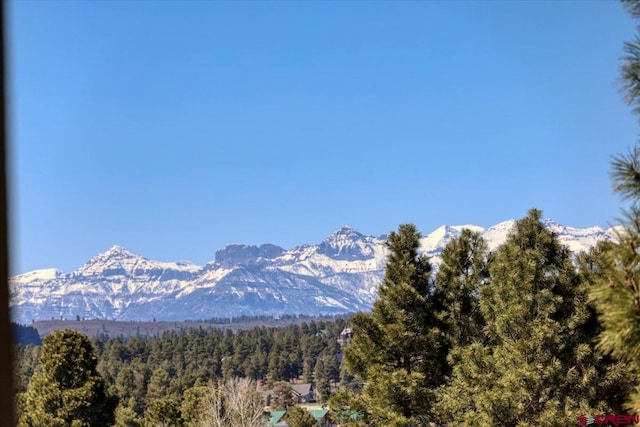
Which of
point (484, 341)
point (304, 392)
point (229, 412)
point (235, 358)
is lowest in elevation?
point (304, 392)

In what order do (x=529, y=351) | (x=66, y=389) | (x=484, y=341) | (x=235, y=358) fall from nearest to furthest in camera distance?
(x=529, y=351), (x=484, y=341), (x=66, y=389), (x=235, y=358)

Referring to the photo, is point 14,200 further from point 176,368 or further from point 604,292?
point 176,368

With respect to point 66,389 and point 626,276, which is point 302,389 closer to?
point 66,389

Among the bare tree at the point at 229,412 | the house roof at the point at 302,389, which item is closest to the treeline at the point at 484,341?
the bare tree at the point at 229,412

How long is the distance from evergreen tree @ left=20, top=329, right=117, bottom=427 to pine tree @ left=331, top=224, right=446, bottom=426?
20.7 feet

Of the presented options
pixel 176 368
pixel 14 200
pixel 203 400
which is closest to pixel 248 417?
pixel 203 400

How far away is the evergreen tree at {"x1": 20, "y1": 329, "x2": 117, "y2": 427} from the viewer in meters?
15.4

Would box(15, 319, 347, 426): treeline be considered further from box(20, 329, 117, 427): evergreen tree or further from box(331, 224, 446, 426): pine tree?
box(331, 224, 446, 426): pine tree

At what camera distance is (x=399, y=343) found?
12.4 metres

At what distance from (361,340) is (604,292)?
9.74 metres

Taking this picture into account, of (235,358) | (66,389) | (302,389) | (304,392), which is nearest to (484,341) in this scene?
(66,389)

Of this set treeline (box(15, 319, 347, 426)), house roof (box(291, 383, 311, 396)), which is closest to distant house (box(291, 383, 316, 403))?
house roof (box(291, 383, 311, 396))

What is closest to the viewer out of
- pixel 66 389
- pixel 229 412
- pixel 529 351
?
pixel 529 351

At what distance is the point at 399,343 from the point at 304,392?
74677 mm
